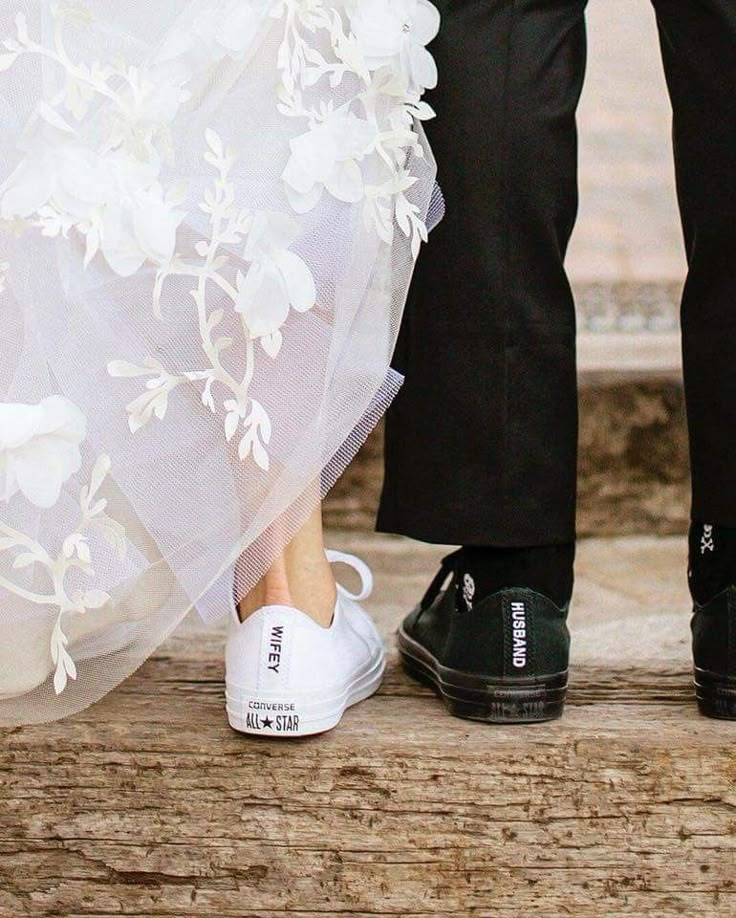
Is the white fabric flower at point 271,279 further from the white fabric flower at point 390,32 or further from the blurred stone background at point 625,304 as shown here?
the blurred stone background at point 625,304

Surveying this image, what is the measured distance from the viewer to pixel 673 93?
85cm

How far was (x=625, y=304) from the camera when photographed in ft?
7.59

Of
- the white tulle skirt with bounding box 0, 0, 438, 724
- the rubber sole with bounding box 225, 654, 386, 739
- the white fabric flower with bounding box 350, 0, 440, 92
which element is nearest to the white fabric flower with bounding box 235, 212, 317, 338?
the white tulle skirt with bounding box 0, 0, 438, 724

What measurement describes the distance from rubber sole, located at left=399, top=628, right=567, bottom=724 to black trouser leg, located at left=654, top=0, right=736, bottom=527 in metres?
0.18

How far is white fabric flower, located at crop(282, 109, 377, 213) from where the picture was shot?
73 centimetres

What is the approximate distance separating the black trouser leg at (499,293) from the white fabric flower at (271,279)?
16 cm

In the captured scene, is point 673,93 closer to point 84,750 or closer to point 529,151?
point 529,151

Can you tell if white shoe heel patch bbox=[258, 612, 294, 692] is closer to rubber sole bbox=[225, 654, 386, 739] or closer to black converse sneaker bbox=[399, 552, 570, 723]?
rubber sole bbox=[225, 654, 386, 739]

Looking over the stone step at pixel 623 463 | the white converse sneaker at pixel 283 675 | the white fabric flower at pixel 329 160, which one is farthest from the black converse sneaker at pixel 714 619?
the stone step at pixel 623 463

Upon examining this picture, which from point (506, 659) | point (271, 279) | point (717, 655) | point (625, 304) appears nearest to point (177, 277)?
point (271, 279)

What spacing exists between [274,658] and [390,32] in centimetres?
43

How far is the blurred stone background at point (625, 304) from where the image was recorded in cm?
147

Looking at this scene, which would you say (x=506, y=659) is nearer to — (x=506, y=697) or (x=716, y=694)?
(x=506, y=697)

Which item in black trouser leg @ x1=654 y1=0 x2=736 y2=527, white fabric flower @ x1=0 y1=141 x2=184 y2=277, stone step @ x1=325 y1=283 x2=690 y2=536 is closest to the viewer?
white fabric flower @ x1=0 y1=141 x2=184 y2=277
